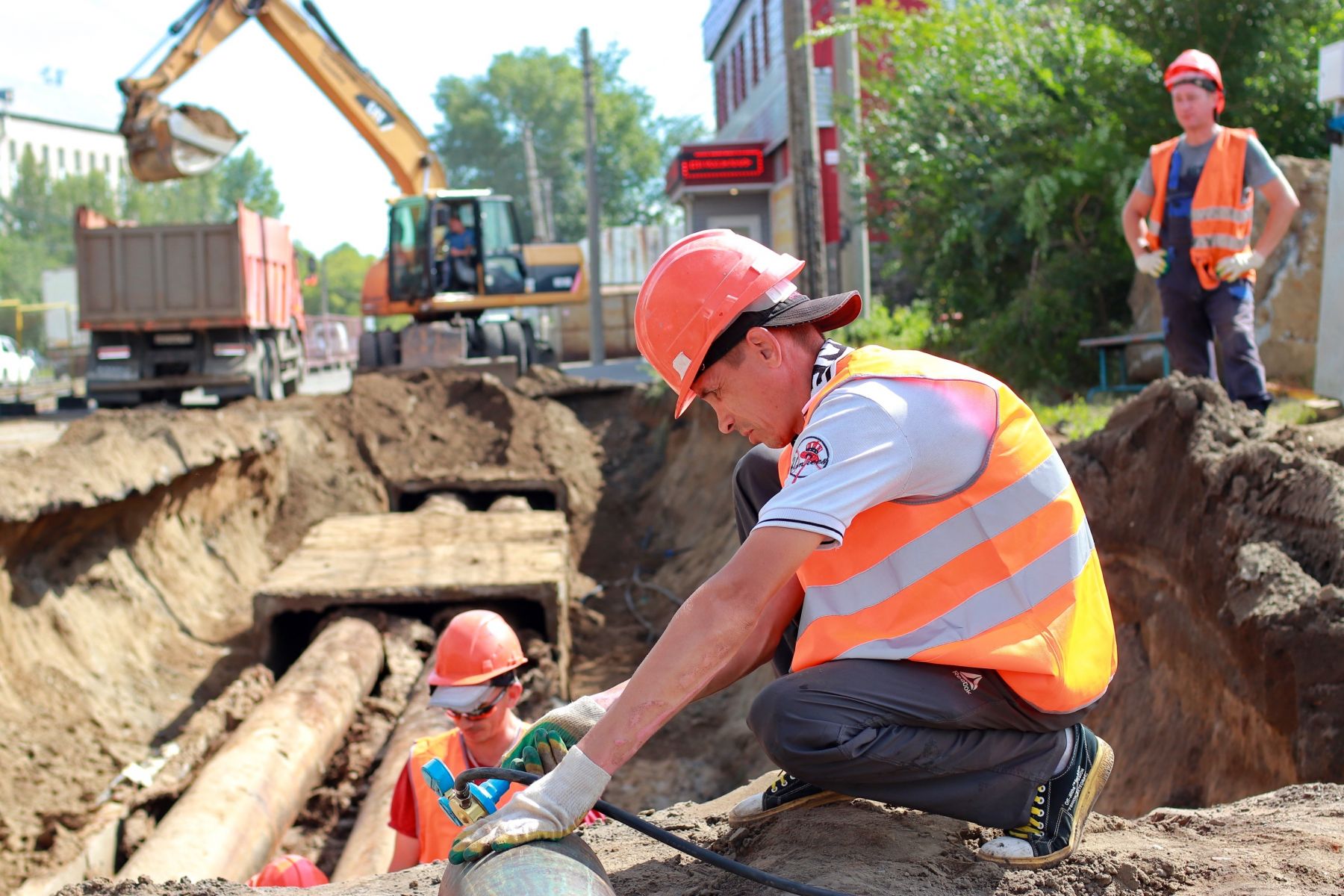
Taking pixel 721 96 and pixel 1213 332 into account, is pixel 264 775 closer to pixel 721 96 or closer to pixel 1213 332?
pixel 1213 332

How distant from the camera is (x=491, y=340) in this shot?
1739 cm

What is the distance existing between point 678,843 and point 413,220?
51.6ft

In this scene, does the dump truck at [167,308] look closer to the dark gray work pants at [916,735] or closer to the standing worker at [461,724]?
the standing worker at [461,724]

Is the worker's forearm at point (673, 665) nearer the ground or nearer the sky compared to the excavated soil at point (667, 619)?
nearer the sky

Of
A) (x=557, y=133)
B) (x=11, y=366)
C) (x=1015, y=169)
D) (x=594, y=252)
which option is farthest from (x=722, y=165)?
(x=557, y=133)

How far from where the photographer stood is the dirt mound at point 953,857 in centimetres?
241

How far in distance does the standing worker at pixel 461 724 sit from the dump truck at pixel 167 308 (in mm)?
12432

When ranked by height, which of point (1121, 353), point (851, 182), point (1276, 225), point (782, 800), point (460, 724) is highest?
point (851, 182)

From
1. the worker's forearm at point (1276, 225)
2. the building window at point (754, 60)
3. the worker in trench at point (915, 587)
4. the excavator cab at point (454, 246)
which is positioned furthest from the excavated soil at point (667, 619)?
the building window at point (754, 60)

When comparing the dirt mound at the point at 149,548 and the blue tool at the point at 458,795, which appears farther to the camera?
the dirt mound at the point at 149,548

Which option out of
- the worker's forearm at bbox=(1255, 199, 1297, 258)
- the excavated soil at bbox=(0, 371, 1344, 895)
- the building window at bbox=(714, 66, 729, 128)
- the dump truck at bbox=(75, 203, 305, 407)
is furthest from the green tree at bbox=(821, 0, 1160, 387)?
the building window at bbox=(714, 66, 729, 128)

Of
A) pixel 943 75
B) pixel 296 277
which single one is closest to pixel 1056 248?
pixel 943 75

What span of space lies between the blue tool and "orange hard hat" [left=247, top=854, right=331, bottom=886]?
1501 mm

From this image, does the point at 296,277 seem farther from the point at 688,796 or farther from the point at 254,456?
the point at 688,796
